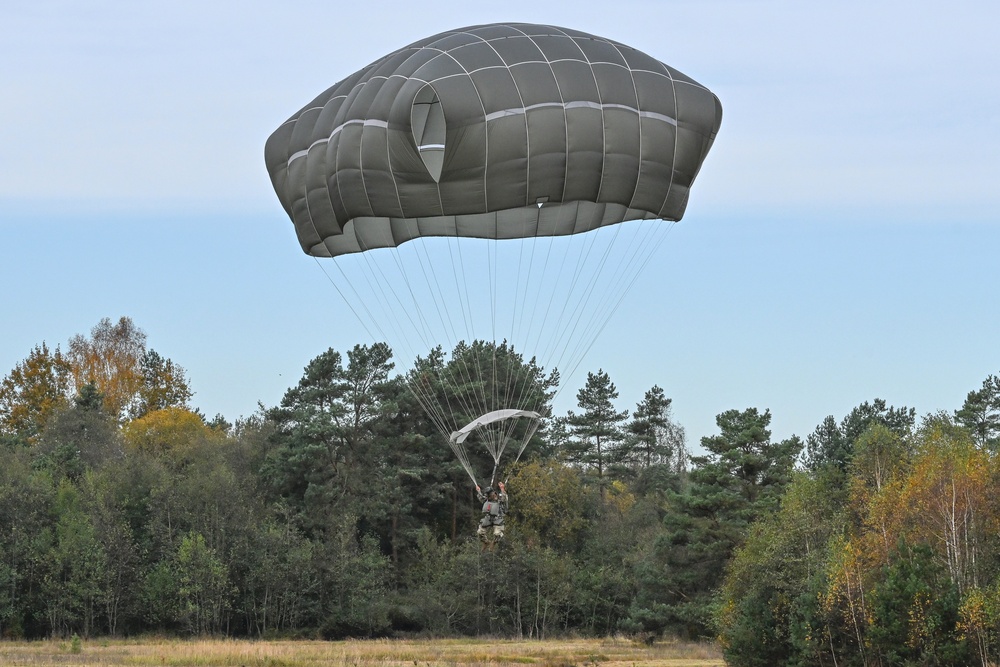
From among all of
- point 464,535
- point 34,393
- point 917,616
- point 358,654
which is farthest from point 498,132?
point 34,393

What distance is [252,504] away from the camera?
58.1 metres

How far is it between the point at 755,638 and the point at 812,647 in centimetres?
285

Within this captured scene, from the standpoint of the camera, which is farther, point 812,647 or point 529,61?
point 812,647

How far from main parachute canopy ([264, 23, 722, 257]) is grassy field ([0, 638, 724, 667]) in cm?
1438

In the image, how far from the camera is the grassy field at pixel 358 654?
34.4 meters

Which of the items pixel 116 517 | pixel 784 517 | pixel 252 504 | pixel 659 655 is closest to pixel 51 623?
pixel 116 517

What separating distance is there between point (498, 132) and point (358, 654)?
70.7 feet

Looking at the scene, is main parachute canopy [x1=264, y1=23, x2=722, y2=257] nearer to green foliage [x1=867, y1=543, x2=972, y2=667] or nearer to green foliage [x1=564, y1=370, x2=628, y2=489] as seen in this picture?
green foliage [x1=867, y1=543, x2=972, y2=667]

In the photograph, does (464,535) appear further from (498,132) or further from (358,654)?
(498,132)

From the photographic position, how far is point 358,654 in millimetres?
39438

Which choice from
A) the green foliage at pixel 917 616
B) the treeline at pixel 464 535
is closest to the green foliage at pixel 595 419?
the treeline at pixel 464 535

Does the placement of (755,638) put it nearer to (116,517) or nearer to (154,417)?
(116,517)

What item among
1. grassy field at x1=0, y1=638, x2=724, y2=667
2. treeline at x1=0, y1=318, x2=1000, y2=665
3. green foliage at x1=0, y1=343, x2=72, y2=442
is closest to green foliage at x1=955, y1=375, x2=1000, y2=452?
treeline at x1=0, y1=318, x2=1000, y2=665

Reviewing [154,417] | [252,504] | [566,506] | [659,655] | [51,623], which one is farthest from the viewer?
[154,417]
